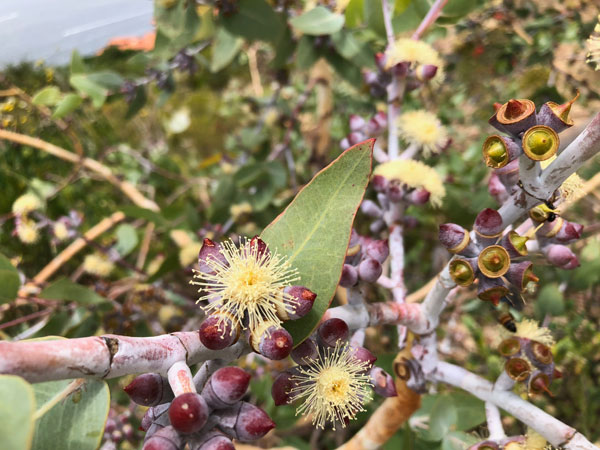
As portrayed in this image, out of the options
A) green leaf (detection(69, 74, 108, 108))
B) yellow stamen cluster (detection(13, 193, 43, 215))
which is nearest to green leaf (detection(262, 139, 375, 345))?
green leaf (detection(69, 74, 108, 108))

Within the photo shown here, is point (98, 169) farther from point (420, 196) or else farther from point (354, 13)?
point (420, 196)

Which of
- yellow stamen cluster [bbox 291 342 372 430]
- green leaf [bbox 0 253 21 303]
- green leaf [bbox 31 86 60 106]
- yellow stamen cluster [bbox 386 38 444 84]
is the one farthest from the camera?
green leaf [bbox 31 86 60 106]

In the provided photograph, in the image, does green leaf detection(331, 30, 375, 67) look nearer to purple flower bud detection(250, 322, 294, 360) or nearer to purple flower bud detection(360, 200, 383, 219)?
purple flower bud detection(360, 200, 383, 219)

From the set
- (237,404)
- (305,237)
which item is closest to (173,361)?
(237,404)

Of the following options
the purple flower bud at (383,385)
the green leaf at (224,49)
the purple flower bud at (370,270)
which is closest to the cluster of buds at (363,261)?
the purple flower bud at (370,270)

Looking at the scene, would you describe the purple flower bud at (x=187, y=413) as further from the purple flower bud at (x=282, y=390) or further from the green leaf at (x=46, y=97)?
the green leaf at (x=46, y=97)

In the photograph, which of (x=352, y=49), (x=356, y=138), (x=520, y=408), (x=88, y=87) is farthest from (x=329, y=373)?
(x=88, y=87)
